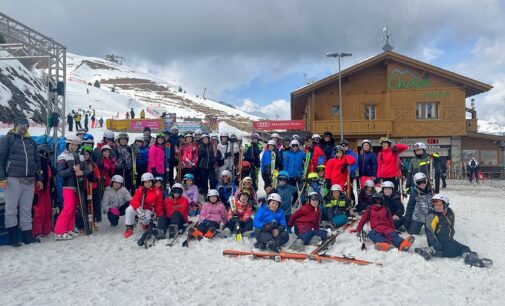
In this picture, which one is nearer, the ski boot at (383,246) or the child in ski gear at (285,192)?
the ski boot at (383,246)

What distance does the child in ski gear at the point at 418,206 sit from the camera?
7270 millimetres

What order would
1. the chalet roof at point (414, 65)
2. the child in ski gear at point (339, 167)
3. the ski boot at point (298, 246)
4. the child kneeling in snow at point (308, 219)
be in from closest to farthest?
the ski boot at point (298, 246) < the child kneeling in snow at point (308, 219) < the child in ski gear at point (339, 167) < the chalet roof at point (414, 65)

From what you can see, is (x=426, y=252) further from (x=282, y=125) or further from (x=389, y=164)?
(x=282, y=125)

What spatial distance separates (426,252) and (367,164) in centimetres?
350

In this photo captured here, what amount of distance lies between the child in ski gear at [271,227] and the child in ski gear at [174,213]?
5.21 ft

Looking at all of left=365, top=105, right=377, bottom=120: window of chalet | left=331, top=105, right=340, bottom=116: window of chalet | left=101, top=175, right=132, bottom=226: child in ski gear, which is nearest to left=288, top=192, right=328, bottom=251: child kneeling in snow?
left=101, top=175, right=132, bottom=226: child in ski gear

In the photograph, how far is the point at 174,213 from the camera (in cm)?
756

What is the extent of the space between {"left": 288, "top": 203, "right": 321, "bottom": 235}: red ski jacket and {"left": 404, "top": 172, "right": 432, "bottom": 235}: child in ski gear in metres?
1.84

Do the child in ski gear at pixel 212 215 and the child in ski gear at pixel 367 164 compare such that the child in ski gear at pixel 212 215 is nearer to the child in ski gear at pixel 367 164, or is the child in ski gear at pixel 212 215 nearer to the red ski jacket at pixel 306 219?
the red ski jacket at pixel 306 219

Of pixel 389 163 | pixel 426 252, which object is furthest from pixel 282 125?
pixel 426 252

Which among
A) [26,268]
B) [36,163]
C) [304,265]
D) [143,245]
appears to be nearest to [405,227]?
[304,265]

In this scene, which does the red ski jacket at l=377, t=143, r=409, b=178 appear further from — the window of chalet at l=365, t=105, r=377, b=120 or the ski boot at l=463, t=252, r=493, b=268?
the window of chalet at l=365, t=105, r=377, b=120

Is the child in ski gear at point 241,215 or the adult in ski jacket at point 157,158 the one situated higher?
the adult in ski jacket at point 157,158

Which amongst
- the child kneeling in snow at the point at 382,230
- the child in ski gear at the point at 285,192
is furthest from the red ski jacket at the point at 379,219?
the child in ski gear at the point at 285,192
